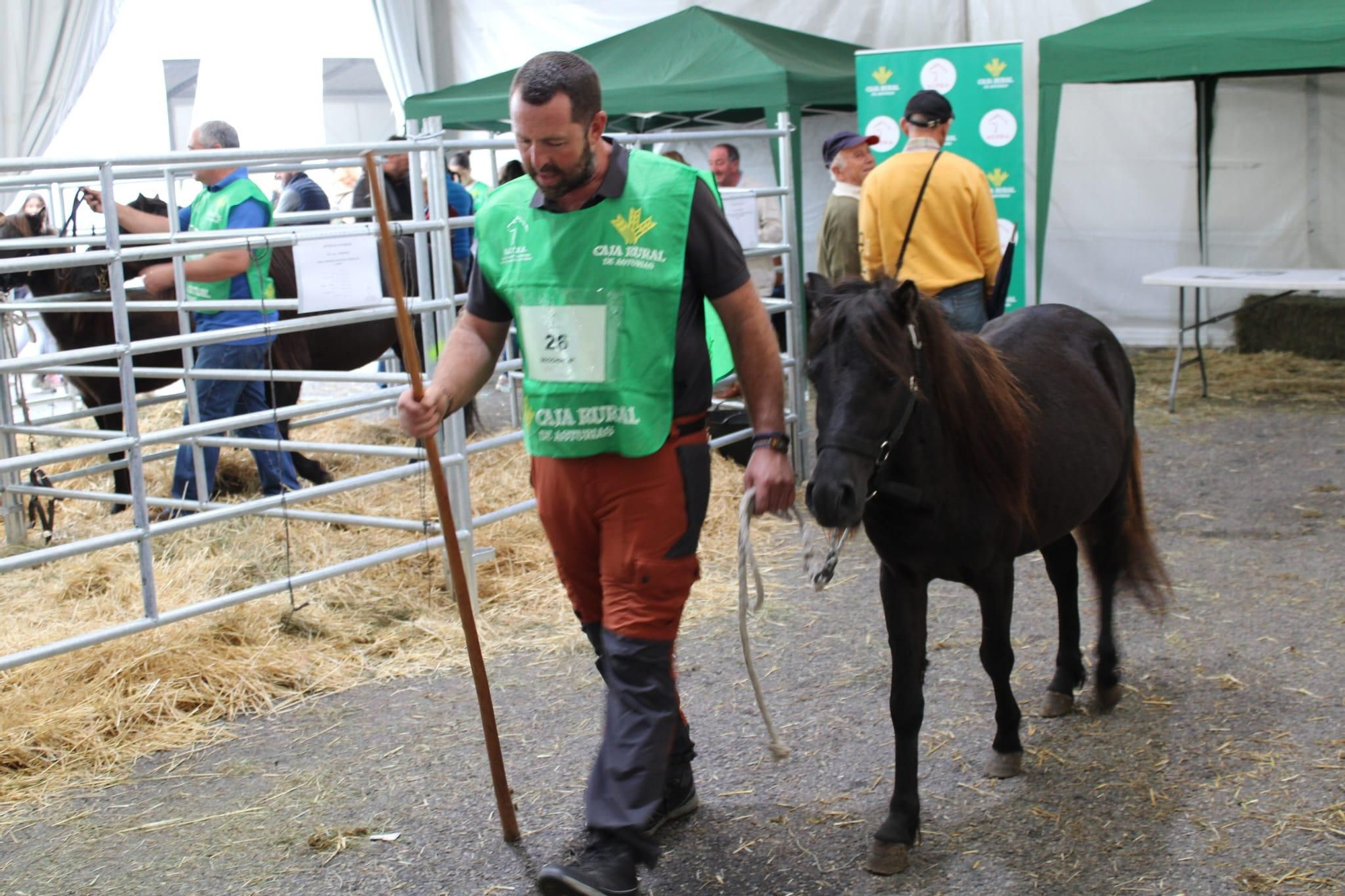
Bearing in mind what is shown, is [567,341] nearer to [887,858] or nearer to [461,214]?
[887,858]

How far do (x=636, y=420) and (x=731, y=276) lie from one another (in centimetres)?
38

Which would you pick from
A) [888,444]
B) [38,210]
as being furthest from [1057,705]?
[38,210]

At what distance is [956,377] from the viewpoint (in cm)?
297

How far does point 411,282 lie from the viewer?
6.81m

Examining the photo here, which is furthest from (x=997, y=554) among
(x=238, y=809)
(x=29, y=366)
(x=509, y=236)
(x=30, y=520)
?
(x=30, y=520)

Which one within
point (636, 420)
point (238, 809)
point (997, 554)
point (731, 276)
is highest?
point (731, 276)

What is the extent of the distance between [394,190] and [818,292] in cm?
549

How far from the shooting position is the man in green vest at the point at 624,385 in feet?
8.39

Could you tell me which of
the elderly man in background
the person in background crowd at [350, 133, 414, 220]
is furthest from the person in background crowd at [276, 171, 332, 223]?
the elderly man in background

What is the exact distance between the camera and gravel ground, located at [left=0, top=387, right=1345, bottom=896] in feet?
9.68

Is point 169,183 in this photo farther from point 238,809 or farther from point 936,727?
point 936,727

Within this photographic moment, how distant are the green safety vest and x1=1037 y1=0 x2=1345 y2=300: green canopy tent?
4.80 m

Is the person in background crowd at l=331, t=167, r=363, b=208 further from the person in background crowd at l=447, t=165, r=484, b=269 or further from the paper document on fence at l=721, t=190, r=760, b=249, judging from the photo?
the paper document on fence at l=721, t=190, r=760, b=249

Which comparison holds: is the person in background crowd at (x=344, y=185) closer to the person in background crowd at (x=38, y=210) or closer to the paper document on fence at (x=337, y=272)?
the person in background crowd at (x=38, y=210)
